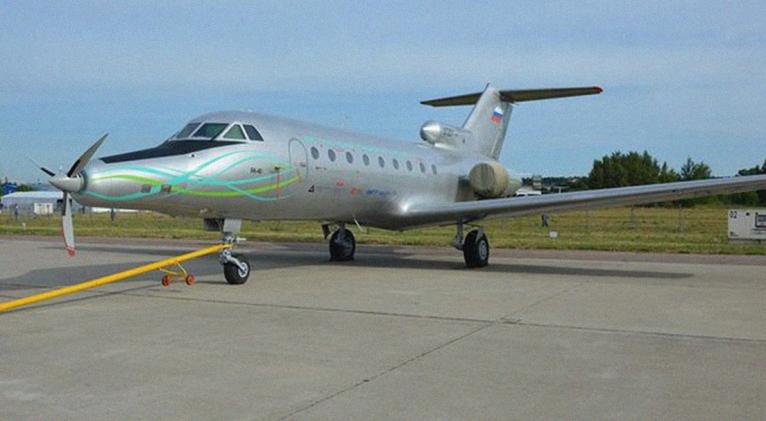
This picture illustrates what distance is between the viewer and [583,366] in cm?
682

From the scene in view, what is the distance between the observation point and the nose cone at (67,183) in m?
10.4

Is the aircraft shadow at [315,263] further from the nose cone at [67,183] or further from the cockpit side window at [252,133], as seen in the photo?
the nose cone at [67,183]

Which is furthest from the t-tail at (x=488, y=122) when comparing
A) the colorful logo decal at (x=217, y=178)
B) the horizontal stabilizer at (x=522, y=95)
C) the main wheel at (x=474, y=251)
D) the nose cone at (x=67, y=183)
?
the nose cone at (x=67, y=183)

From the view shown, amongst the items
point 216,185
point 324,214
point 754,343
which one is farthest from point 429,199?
point 754,343

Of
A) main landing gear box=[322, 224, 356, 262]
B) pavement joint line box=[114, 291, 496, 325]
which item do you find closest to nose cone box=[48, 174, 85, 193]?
pavement joint line box=[114, 291, 496, 325]

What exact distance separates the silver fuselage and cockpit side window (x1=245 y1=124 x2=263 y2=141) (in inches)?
4.7

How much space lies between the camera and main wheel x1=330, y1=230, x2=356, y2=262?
19.5 metres

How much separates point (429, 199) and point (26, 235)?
21.4 meters

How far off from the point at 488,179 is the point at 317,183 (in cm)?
660

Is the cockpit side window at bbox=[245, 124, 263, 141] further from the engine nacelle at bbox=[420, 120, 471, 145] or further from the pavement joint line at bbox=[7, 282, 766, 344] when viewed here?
the engine nacelle at bbox=[420, 120, 471, 145]

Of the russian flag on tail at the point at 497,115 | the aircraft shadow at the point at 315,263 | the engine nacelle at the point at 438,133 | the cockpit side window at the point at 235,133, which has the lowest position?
the aircraft shadow at the point at 315,263

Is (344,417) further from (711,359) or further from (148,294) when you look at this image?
(148,294)

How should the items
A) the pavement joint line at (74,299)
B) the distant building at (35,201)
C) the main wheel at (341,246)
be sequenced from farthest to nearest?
the distant building at (35,201) < the main wheel at (341,246) < the pavement joint line at (74,299)

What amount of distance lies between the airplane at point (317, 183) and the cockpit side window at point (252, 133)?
22 mm
